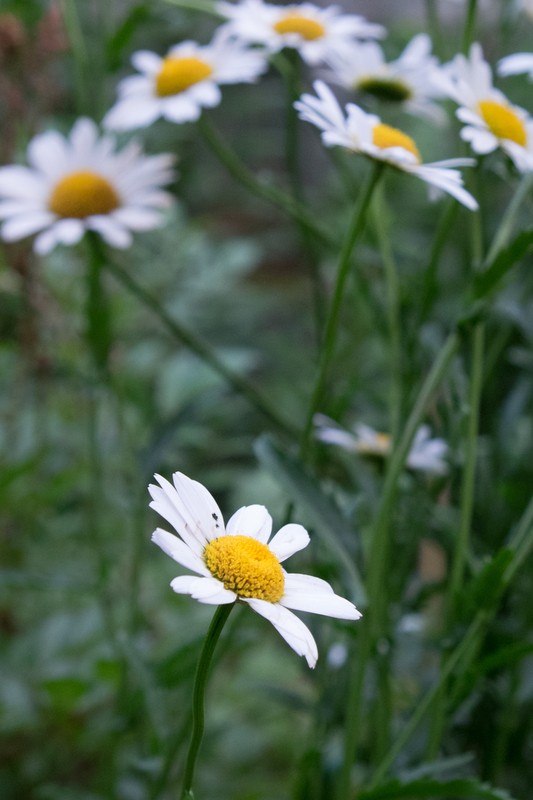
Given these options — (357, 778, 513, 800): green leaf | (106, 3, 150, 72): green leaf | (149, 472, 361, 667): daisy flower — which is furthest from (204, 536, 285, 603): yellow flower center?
(106, 3, 150, 72): green leaf

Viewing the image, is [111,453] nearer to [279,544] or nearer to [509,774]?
[509,774]

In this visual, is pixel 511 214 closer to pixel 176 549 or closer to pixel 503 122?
pixel 503 122

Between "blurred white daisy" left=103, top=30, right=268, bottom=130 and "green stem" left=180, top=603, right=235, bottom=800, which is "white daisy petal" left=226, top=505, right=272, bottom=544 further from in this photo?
"blurred white daisy" left=103, top=30, right=268, bottom=130

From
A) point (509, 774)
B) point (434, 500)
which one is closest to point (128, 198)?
point (434, 500)

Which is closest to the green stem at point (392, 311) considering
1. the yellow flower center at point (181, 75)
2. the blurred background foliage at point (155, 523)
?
the blurred background foliage at point (155, 523)

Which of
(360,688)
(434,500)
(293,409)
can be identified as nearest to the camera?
(360,688)
